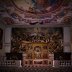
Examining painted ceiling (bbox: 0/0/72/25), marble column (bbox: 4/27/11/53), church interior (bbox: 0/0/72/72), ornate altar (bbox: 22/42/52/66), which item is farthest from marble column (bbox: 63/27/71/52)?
marble column (bbox: 4/27/11/53)

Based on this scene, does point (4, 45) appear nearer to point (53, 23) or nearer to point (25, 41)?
point (25, 41)

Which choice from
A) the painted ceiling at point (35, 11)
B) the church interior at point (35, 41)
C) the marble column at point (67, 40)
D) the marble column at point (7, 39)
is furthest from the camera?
the marble column at point (7, 39)

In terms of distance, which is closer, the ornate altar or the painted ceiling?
the painted ceiling

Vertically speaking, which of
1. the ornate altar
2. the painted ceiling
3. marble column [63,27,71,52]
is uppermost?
the painted ceiling

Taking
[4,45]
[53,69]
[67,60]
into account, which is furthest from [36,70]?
[4,45]

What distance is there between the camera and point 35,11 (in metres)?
17.2

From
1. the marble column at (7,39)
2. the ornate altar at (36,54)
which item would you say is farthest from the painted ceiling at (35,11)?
the ornate altar at (36,54)

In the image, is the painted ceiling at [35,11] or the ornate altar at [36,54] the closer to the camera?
the painted ceiling at [35,11]

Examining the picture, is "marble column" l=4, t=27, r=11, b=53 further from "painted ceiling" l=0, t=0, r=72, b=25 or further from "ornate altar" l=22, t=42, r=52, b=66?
"ornate altar" l=22, t=42, r=52, b=66

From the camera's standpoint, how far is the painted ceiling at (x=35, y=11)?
15219 millimetres

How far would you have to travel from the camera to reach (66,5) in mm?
15609

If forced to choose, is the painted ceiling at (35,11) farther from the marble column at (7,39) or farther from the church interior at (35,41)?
the marble column at (7,39)

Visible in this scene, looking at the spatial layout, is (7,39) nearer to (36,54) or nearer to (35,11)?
(36,54)

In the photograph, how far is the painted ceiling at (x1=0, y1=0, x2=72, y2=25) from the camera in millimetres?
15219
